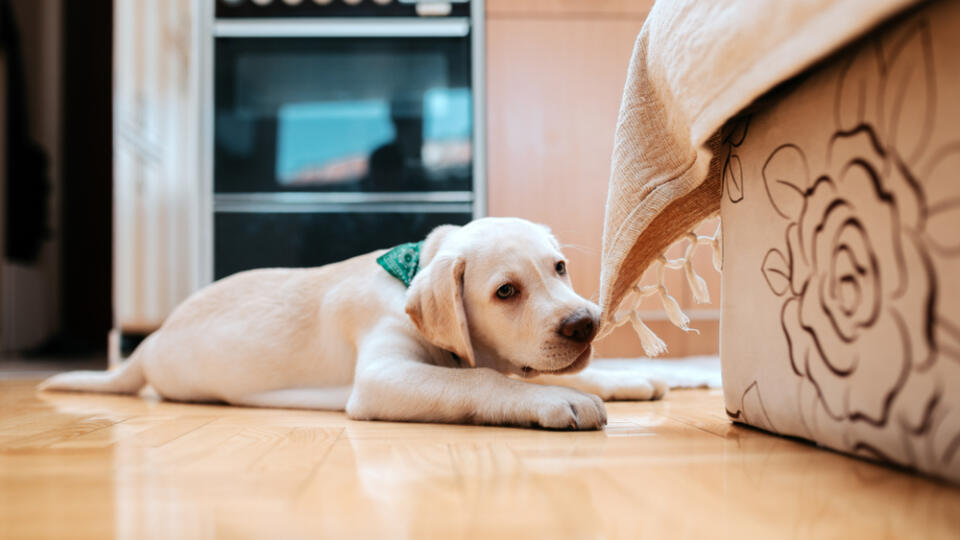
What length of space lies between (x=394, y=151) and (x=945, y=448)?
2.97 meters

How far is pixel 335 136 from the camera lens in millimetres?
3469

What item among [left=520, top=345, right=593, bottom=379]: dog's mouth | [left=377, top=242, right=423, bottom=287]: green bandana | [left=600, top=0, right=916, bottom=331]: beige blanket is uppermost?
[left=600, top=0, right=916, bottom=331]: beige blanket

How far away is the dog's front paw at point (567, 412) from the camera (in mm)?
1179

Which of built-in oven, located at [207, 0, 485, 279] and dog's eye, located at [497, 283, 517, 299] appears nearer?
dog's eye, located at [497, 283, 517, 299]

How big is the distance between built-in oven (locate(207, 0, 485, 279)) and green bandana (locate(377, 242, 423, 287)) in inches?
67.5

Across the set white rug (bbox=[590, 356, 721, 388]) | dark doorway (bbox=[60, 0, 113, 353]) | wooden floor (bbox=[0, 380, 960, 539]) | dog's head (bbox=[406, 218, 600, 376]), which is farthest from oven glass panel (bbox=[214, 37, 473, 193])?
dark doorway (bbox=[60, 0, 113, 353])

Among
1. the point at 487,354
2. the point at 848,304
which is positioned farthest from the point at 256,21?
the point at 848,304

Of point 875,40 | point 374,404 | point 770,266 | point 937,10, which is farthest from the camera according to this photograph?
point 374,404

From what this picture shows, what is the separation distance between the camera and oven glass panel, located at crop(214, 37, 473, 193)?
3393mm

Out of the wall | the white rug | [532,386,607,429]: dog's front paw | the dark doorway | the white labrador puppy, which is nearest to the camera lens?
[532,386,607,429]: dog's front paw

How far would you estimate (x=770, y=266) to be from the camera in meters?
1.07

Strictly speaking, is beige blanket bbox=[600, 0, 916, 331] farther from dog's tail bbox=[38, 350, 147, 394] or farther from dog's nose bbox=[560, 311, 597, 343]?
dog's tail bbox=[38, 350, 147, 394]

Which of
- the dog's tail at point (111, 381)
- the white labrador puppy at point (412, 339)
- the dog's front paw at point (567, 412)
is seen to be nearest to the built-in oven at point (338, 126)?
the dog's tail at point (111, 381)

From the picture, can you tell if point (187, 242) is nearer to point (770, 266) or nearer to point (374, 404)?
point (374, 404)
